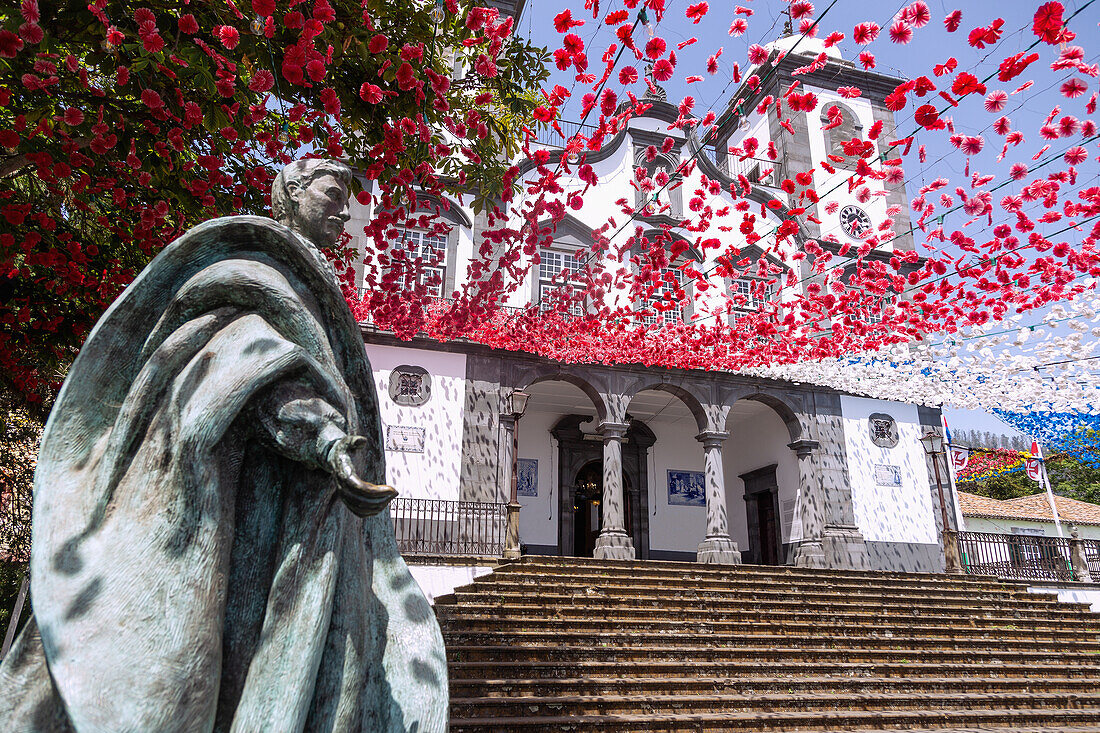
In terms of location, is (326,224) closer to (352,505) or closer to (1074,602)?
(352,505)

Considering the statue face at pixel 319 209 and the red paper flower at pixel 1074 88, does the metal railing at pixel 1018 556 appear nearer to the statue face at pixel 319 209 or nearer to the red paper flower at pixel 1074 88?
the red paper flower at pixel 1074 88

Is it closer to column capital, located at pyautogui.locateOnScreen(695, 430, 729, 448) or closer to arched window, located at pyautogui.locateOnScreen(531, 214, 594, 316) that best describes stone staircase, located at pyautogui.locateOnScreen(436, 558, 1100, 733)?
column capital, located at pyautogui.locateOnScreen(695, 430, 729, 448)

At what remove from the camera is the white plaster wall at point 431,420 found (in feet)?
38.8

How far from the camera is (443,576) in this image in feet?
29.5

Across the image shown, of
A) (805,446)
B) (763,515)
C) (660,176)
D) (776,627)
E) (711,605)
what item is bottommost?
(776,627)

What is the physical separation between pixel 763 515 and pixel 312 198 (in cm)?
1645

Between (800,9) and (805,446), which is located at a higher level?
(800,9)

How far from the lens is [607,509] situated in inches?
492

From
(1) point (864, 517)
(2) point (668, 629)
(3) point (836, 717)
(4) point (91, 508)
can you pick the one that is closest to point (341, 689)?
(4) point (91, 508)

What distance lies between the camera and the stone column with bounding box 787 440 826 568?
1356cm

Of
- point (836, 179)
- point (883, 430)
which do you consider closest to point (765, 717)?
point (883, 430)

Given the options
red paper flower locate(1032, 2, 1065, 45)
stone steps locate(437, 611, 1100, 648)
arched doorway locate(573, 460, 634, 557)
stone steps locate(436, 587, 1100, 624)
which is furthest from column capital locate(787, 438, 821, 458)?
red paper flower locate(1032, 2, 1065, 45)

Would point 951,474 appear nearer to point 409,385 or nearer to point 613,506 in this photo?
point 613,506

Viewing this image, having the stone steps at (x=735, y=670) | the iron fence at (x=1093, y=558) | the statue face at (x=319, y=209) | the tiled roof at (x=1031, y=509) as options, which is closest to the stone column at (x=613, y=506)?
the stone steps at (x=735, y=670)
